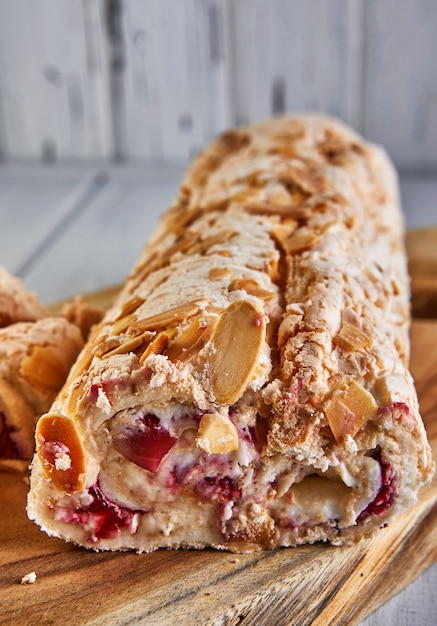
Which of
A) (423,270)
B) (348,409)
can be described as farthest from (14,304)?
(423,270)

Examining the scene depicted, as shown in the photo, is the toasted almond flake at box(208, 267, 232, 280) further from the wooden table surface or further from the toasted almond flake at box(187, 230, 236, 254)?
the wooden table surface

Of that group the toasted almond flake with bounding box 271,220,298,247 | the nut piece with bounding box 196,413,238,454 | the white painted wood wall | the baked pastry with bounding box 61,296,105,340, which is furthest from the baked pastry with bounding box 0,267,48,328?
the white painted wood wall

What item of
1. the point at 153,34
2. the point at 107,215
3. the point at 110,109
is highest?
the point at 153,34

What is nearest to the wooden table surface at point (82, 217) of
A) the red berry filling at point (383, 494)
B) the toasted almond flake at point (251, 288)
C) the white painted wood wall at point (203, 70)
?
the white painted wood wall at point (203, 70)

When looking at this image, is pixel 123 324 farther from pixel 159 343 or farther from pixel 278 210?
pixel 278 210

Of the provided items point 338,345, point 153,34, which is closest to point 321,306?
point 338,345

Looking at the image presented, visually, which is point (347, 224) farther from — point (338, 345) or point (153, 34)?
point (153, 34)
